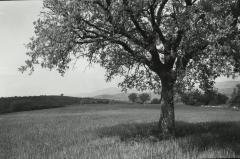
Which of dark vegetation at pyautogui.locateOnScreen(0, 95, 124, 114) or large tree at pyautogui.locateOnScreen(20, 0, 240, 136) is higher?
large tree at pyautogui.locateOnScreen(20, 0, 240, 136)

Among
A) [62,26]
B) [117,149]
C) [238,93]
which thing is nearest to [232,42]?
[117,149]

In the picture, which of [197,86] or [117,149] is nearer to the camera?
[117,149]

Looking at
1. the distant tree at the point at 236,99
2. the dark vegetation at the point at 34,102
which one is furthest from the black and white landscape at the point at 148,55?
the distant tree at the point at 236,99

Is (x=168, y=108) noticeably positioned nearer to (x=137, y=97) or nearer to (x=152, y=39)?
(x=152, y=39)

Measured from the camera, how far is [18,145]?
728 inches

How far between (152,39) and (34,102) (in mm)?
52568

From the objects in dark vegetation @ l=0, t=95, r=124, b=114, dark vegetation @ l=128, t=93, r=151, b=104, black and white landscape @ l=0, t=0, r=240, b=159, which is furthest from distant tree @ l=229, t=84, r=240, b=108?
black and white landscape @ l=0, t=0, r=240, b=159

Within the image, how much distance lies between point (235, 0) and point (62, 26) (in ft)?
32.1

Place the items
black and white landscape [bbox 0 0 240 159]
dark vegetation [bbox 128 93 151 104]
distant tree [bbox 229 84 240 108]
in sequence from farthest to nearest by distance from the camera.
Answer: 1. dark vegetation [bbox 128 93 151 104]
2. distant tree [bbox 229 84 240 108]
3. black and white landscape [bbox 0 0 240 159]

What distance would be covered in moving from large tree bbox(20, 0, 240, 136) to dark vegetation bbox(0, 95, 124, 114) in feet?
146

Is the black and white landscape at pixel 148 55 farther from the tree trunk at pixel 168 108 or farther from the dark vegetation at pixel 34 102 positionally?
the dark vegetation at pixel 34 102

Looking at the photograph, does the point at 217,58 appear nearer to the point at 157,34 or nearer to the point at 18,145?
the point at 157,34

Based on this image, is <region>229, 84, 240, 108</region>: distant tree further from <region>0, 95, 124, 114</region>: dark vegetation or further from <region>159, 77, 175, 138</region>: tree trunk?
<region>159, 77, 175, 138</region>: tree trunk

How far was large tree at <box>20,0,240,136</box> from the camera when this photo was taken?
16.6 m
